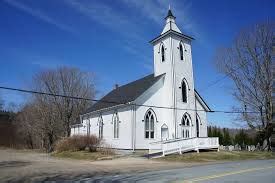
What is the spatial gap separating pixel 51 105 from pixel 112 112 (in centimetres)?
1726

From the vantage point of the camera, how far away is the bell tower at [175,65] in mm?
30203

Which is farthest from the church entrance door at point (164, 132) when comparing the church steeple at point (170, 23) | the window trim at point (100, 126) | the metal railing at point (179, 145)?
the church steeple at point (170, 23)

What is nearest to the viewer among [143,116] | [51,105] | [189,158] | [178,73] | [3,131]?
[189,158]

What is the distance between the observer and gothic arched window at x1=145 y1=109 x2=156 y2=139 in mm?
29227

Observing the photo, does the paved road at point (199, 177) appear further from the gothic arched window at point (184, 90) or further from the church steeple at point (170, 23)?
the church steeple at point (170, 23)

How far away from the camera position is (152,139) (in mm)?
29219

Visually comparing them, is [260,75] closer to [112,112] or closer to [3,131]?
[112,112]

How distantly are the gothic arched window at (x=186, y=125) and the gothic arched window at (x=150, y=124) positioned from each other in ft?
10.6

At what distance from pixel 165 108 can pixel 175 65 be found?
4.61 m

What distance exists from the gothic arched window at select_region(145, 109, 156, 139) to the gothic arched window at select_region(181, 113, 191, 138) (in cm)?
322

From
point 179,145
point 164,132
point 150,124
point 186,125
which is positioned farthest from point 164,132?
point 179,145

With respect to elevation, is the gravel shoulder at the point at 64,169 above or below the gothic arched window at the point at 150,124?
below

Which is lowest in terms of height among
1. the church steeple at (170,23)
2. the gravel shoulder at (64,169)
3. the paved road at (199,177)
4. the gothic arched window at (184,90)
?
the gravel shoulder at (64,169)

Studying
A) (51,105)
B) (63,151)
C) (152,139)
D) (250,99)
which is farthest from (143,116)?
(51,105)
